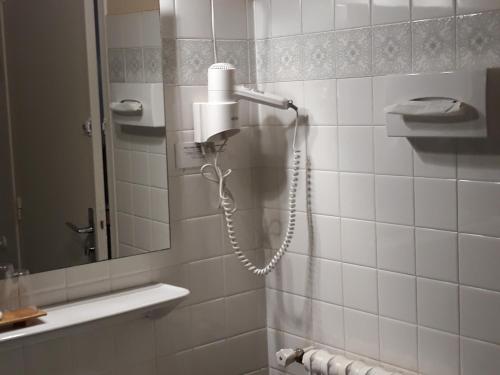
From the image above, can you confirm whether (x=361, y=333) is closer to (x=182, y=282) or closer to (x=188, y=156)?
(x=182, y=282)

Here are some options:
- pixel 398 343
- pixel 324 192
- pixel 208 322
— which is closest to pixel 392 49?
pixel 324 192

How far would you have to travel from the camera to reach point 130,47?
6.29 ft

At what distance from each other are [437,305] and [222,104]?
0.84 meters

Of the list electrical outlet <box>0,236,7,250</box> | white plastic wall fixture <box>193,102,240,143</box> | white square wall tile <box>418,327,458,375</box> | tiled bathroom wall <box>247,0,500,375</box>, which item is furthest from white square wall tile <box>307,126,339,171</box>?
electrical outlet <box>0,236,7,250</box>

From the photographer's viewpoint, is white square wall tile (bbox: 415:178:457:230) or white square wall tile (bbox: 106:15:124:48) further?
white square wall tile (bbox: 106:15:124:48)

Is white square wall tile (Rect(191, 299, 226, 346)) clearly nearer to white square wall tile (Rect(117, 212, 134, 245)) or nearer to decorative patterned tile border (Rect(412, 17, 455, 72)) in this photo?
white square wall tile (Rect(117, 212, 134, 245))

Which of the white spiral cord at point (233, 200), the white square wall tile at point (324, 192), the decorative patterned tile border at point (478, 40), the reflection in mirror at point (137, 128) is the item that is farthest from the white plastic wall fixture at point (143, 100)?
the decorative patterned tile border at point (478, 40)

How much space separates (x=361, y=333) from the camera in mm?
1999

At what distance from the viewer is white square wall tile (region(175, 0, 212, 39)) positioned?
2.04 meters

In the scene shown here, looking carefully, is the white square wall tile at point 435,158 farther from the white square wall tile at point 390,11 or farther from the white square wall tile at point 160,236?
the white square wall tile at point 160,236

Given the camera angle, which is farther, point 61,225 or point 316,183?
point 316,183

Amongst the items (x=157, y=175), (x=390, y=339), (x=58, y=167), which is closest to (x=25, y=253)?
(x=58, y=167)

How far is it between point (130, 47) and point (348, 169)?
2.38 feet

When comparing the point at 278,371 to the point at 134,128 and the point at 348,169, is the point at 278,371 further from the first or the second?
the point at 134,128
